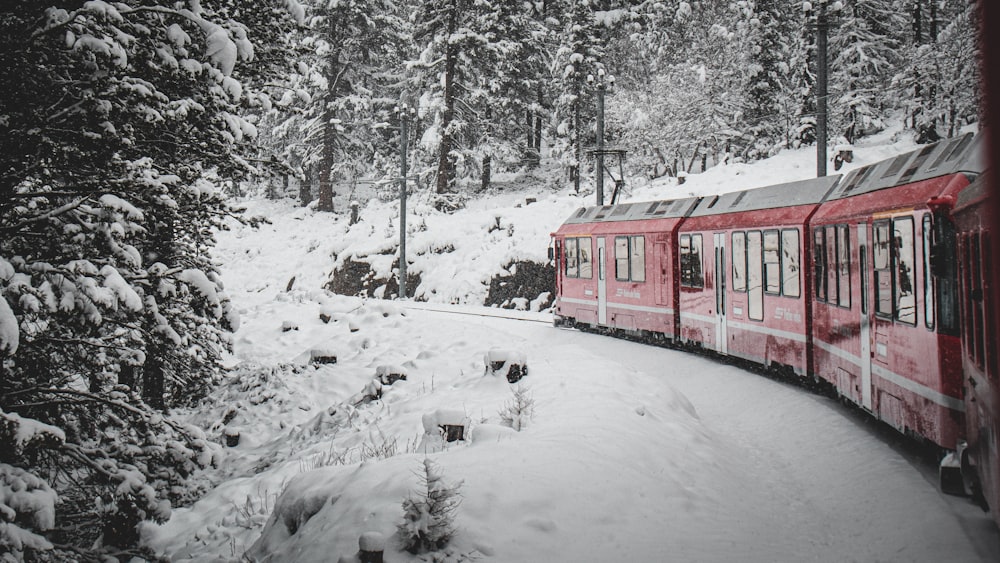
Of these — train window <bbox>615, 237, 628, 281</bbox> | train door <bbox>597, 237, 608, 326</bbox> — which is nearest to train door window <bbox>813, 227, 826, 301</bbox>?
train window <bbox>615, 237, 628, 281</bbox>

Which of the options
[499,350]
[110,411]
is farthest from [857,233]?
[110,411]

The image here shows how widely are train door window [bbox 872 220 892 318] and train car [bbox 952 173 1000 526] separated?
1435 mm

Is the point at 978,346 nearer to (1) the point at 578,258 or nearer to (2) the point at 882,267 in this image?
(2) the point at 882,267

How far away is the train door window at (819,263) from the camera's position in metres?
9.53

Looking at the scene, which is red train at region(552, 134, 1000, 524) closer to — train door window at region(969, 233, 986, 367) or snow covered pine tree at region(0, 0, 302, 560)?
train door window at region(969, 233, 986, 367)

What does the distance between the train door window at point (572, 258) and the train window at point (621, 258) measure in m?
1.77

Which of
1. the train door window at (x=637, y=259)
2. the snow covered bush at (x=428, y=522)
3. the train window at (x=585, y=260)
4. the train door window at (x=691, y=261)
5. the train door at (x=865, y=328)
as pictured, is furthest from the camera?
the train window at (x=585, y=260)

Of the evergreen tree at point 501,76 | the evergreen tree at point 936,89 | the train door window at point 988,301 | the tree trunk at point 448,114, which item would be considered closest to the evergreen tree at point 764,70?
the evergreen tree at point 936,89

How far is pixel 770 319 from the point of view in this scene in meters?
11.2

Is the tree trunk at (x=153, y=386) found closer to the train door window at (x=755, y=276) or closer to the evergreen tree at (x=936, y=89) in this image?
the train door window at (x=755, y=276)

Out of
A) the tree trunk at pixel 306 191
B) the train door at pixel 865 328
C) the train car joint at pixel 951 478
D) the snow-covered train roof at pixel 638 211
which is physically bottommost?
the train car joint at pixel 951 478

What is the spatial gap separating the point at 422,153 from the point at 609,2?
13.5m

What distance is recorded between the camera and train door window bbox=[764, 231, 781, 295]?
11.1m

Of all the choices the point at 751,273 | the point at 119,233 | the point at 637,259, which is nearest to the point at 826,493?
the point at 751,273
